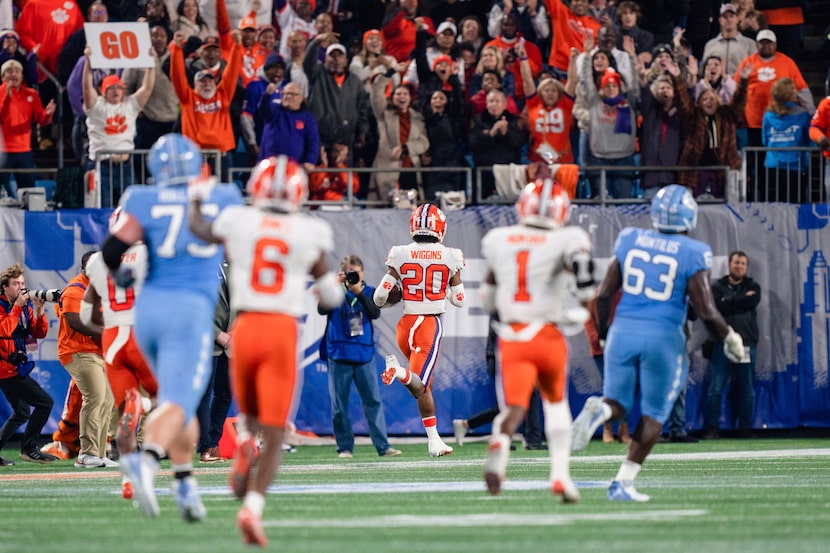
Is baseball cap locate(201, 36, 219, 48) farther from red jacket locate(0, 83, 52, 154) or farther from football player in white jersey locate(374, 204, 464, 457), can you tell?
football player in white jersey locate(374, 204, 464, 457)

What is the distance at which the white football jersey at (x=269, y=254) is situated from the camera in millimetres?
7445

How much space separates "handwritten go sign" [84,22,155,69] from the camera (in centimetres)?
1642

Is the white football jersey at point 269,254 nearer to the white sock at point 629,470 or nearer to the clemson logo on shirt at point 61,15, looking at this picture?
the white sock at point 629,470

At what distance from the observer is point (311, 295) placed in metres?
17.9

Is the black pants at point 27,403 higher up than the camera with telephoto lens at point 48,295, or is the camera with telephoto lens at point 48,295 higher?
the camera with telephoto lens at point 48,295

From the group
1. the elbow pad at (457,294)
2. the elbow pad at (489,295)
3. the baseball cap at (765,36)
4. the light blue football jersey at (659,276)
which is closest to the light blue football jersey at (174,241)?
the elbow pad at (489,295)

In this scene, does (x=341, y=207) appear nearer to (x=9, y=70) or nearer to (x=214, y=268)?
(x=9, y=70)

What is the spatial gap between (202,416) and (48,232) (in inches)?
158

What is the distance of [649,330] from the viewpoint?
9336 millimetres

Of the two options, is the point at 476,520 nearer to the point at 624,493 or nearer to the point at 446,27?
the point at 624,493

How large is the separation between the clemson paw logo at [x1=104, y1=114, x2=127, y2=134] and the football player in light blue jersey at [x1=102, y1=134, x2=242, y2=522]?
871 centimetres

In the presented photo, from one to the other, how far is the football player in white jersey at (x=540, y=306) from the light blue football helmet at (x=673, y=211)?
1126 millimetres

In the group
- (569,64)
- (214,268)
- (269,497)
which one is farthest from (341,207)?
(214,268)

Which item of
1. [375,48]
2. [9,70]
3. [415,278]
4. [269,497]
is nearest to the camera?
[269,497]
